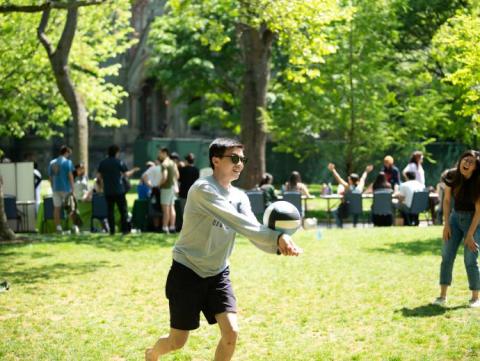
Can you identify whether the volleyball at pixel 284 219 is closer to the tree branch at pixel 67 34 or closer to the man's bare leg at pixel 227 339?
the man's bare leg at pixel 227 339

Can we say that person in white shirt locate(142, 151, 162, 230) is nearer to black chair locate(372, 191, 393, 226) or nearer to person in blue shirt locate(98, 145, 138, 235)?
person in blue shirt locate(98, 145, 138, 235)

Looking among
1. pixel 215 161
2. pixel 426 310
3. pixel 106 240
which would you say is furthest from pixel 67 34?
pixel 215 161

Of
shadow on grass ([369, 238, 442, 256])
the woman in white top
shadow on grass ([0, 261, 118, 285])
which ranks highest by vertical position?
the woman in white top

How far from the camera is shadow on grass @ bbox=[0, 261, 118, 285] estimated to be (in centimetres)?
1260

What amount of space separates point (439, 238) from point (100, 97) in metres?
14.9

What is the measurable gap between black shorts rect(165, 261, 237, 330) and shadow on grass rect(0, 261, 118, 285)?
22.3 feet

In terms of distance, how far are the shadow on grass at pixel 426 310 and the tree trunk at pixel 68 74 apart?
1328 cm

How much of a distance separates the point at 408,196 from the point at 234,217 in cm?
1545

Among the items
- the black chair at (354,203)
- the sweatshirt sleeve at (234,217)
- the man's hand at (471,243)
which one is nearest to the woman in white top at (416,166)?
the black chair at (354,203)

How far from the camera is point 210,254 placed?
591 cm

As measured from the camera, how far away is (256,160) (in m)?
25.0

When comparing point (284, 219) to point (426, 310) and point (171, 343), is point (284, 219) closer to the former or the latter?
point (171, 343)

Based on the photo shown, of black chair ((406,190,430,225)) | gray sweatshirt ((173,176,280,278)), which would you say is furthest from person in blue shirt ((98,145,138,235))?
gray sweatshirt ((173,176,280,278))

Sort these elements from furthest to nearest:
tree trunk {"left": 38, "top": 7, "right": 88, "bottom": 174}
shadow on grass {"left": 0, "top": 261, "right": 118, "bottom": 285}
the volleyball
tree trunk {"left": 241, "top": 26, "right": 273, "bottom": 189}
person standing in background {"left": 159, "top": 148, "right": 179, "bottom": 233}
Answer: tree trunk {"left": 241, "top": 26, "right": 273, "bottom": 189} → tree trunk {"left": 38, "top": 7, "right": 88, "bottom": 174} → person standing in background {"left": 159, "top": 148, "right": 179, "bottom": 233} → shadow on grass {"left": 0, "top": 261, "right": 118, "bottom": 285} → the volleyball
